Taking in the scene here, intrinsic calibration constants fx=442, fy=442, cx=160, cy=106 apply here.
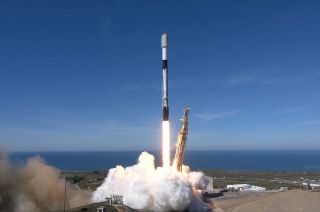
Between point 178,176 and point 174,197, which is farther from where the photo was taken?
point 178,176

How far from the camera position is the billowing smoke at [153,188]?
5194 cm

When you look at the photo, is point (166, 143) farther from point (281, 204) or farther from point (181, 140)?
point (281, 204)

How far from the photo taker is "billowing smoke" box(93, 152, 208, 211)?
170 ft

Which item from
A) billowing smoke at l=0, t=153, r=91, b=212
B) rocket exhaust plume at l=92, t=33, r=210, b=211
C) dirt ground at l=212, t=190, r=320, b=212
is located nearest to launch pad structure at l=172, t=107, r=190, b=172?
rocket exhaust plume at l=92, t=33, r=210, b=211

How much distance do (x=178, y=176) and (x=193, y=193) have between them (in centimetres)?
282

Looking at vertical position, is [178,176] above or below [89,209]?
above

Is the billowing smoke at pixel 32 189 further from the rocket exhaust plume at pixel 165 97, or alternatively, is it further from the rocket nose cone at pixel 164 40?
the rocket nose cone at pixel 164 40

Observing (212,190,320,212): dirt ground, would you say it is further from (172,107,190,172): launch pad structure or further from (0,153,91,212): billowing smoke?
(0,153,91,212): billowing smoke

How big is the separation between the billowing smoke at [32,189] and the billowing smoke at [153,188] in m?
5.12

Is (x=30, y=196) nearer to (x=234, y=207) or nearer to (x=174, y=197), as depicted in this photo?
(x=174, y=197)

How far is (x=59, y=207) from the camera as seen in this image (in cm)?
5897

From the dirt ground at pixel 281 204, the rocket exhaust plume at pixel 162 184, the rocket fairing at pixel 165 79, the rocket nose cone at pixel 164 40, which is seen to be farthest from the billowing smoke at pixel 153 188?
the rocket nose cone at pixel 164 40

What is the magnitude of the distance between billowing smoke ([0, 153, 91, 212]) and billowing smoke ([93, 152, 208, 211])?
512cm

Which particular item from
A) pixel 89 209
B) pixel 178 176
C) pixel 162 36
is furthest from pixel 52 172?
pixel 162 36
